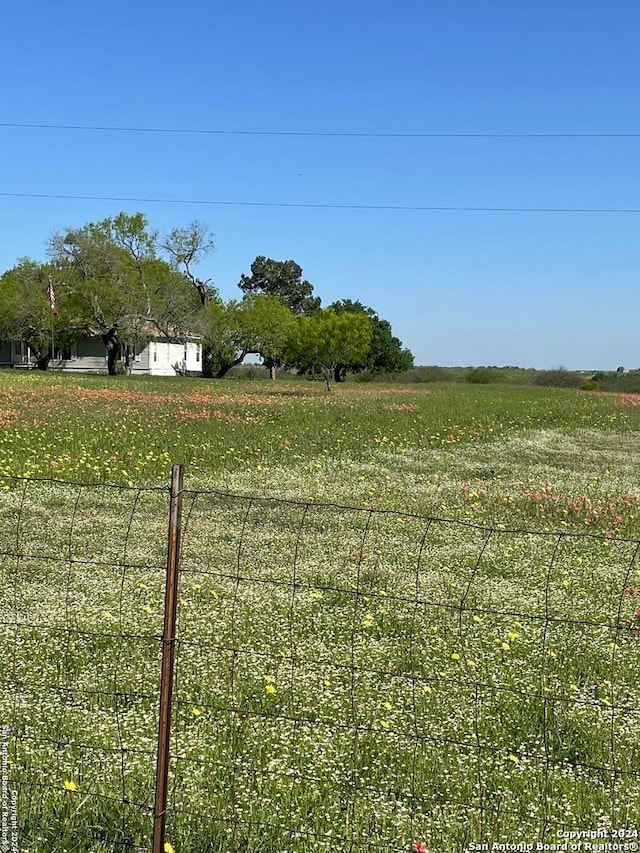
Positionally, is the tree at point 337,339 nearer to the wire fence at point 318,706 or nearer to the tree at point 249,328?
the tree at point 249,328

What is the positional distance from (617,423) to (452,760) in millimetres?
26669

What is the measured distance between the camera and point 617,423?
29.1 metres

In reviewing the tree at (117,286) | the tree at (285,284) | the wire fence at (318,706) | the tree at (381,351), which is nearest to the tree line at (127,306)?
the tree at (117,286)

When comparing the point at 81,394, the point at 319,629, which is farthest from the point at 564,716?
the point at 81,394

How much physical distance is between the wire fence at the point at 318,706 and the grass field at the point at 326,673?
17mm

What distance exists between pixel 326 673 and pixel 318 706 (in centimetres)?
52

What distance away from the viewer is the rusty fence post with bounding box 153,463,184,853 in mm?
3461

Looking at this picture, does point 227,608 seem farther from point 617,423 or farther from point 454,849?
point 617,423

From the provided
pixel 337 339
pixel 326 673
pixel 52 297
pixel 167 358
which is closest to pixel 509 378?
pixel 167 358

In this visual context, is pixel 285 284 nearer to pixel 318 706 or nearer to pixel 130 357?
pixel 130 357

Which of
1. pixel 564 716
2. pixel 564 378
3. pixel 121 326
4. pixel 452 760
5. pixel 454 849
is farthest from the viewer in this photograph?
pixel 564 378

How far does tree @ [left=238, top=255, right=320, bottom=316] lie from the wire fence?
101 metres

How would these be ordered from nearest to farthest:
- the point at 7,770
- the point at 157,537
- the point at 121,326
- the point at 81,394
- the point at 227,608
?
1. the point at 7,770
2. the point at 227,608
3. the point at 157,537
4. the point at 81,394
5. the point at 121,326

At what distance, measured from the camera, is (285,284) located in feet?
355
